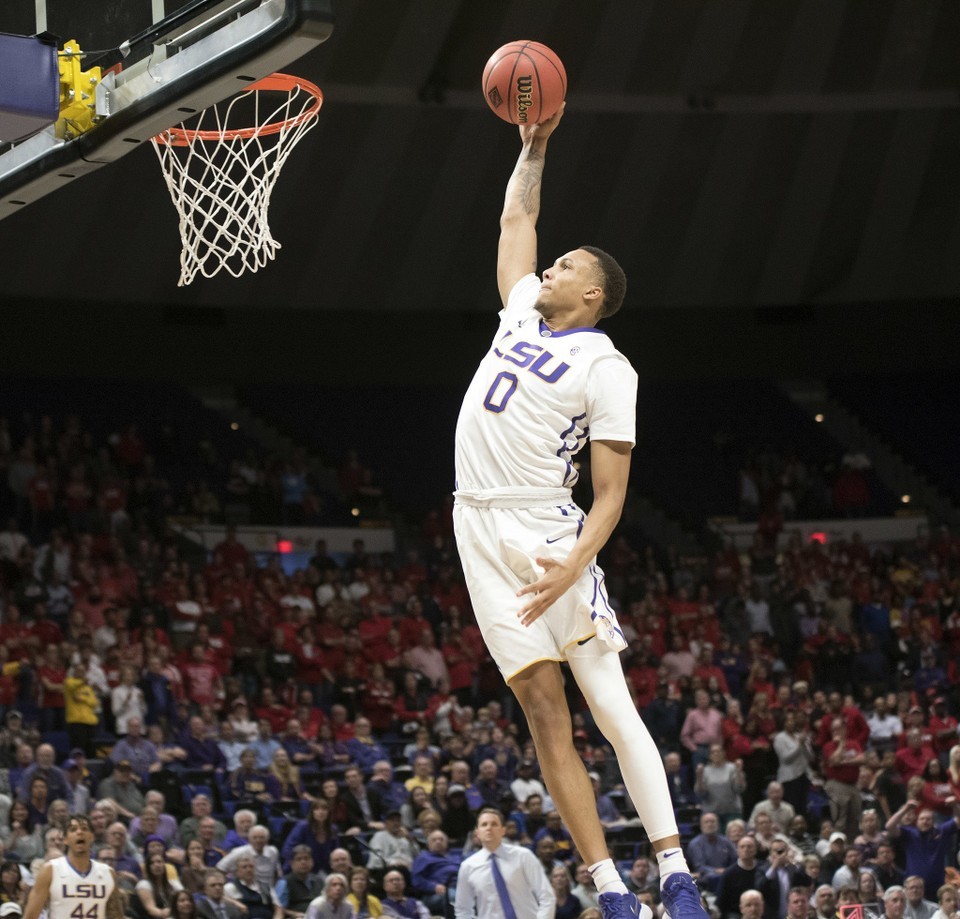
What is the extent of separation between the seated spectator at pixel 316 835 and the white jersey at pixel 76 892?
3125 mm

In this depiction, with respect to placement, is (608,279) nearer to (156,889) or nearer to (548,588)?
(548,588)

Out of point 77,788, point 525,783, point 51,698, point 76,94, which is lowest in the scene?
point 525,783

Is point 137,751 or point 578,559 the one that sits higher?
point 578,559

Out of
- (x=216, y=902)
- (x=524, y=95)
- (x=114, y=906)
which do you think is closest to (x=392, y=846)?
(x=216, y=902)

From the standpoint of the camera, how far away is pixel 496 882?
10477mm

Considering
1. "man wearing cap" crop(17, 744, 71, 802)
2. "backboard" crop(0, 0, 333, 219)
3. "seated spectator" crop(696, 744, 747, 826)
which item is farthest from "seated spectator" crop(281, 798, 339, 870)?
"backboard" crop(0, 0, 333, 219)

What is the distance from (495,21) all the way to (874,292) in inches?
310

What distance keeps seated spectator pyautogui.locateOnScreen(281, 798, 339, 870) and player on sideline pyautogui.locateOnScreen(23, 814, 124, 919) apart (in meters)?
3.13

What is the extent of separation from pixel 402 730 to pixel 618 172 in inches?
376

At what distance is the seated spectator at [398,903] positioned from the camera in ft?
38.3

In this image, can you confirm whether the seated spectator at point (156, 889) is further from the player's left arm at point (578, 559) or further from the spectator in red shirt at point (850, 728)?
the spectator in red shirt at point (850, 728)

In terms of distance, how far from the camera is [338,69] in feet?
65.5

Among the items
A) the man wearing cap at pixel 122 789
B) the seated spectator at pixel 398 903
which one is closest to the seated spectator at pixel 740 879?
the seated spectator at pixel 398 903

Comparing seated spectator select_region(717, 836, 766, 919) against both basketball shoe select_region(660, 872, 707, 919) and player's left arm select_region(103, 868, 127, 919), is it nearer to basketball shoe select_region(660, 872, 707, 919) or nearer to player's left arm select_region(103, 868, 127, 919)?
player's left arm select_region(103, 868, 127, 919)
